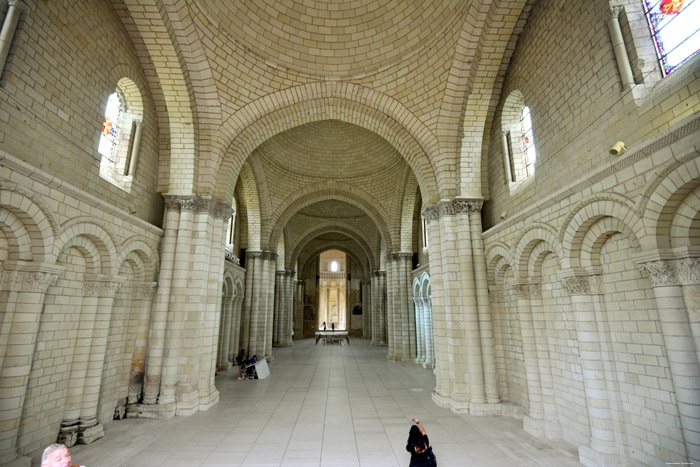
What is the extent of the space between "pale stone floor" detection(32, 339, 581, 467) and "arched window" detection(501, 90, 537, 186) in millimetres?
6056

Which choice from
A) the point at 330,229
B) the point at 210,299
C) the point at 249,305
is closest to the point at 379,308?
the point at 330,229

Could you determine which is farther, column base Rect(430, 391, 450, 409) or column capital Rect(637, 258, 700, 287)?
column base Rect(430, 391, 450, 409)

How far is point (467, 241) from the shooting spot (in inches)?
365

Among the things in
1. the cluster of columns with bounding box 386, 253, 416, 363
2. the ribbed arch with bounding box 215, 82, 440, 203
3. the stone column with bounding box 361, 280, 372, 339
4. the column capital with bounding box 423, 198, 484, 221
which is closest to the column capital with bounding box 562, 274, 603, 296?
the column capital with bounding box 423, 198, 484, 221

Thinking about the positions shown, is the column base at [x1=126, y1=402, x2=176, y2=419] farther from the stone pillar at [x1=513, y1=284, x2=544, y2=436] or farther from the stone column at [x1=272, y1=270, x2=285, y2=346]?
the stone column at [x1=272, y1=270, x2=285, y2=346]

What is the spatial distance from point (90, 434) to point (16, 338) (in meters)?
2.65

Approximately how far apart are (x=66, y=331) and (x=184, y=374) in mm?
2951

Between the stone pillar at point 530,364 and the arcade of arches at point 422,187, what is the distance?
0.13 ft

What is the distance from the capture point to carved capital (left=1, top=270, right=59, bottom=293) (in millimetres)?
5316

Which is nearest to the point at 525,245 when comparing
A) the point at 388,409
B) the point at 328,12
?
the point at 388,409

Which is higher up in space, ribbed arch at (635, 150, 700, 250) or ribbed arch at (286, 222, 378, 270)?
ribbed arch at (286, 222, 378, 270)

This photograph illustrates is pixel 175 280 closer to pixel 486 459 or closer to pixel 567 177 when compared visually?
pixel 486 459

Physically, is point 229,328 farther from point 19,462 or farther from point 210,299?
point 19,462

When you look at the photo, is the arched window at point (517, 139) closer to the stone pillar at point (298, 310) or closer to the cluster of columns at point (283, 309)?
the cluster of columns at point (283, 309)
